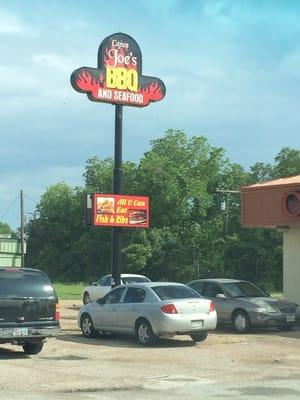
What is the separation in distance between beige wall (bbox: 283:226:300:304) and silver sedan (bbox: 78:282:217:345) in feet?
22.3

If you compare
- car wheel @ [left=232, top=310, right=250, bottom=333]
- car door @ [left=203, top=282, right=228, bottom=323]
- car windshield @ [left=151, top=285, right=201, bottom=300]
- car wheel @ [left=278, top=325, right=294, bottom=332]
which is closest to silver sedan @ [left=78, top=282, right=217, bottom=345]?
car windshield @ [left=151, top=285, right=201, bottom=300]

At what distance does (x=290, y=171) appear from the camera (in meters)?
74.9

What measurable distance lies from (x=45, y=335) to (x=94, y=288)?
738 inches

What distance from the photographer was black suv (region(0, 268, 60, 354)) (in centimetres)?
1427

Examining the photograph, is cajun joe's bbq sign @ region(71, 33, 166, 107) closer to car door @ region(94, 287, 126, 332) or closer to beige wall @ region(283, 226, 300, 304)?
beige wall @ region(283, 226, 300, 304)

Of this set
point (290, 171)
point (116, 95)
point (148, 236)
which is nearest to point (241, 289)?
point (116, 95)

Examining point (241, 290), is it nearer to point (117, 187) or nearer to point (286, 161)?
point (117, 187)

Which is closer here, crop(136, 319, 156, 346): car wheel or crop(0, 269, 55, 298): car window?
crop(0, 269, 55, 298): car window

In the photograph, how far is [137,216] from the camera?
23406mm

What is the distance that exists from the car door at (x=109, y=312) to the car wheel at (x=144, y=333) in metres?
0.83

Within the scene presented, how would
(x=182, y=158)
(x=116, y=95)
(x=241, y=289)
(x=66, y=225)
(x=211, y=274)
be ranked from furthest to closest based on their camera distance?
(x=66, y=225), (x=182, y=158), (x=211, y=274), (x=116, y=95), (x=241, y=289)

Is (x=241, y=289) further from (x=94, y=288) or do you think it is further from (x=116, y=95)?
(x=94, y=288)

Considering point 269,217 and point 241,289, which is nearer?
point 241,289

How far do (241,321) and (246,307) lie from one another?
1.43 feet
